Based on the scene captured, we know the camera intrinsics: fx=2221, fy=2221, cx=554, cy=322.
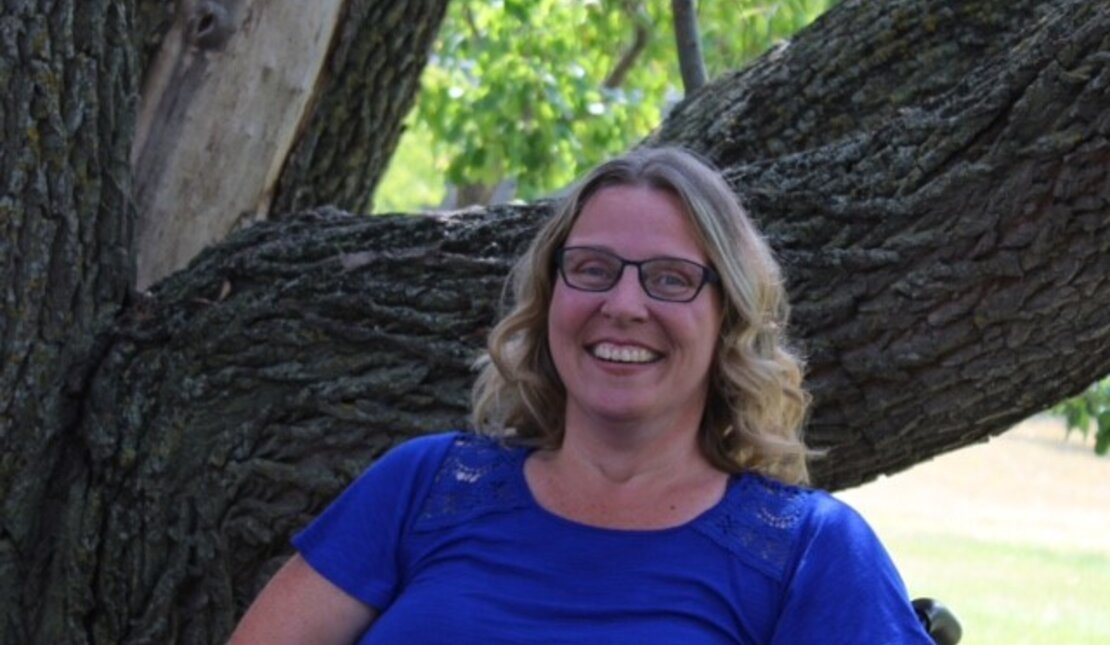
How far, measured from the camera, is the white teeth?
3135 mm

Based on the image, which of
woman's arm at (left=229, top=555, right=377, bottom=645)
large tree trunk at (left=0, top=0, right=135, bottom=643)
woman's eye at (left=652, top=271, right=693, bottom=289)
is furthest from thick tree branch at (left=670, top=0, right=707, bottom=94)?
woman's arm at (left=229, top=555, right=377, bottom=645)

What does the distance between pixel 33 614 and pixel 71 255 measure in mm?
643

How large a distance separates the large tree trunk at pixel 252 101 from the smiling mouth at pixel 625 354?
67.3 inches

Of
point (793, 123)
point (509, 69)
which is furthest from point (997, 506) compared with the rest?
point (793, 123)

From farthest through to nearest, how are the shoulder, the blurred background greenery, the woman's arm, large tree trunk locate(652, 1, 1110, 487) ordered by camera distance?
the blurred background greenery, large tree trunk locate(652, 1, 1110, 487), the woman's arm, the shoulder

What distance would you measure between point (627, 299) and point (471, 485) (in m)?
0.39

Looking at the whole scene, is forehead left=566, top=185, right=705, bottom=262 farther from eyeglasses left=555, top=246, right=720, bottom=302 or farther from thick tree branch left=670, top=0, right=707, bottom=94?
thick tree branch left=670, top=0, right=707, bottom=94

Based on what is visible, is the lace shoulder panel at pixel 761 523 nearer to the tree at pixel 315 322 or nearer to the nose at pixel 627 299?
the nose at pixel 627 299

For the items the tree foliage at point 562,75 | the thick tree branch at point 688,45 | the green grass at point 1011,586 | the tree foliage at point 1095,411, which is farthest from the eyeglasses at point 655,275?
the green grass at point 1011,586

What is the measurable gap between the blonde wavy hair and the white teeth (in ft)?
0.44

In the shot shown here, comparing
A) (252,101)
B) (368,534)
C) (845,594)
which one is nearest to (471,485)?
(368,534)

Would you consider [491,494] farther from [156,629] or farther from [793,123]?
[793,123]

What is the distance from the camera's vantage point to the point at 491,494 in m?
3.25

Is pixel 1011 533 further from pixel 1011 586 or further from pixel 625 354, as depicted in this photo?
pixel 625 354
